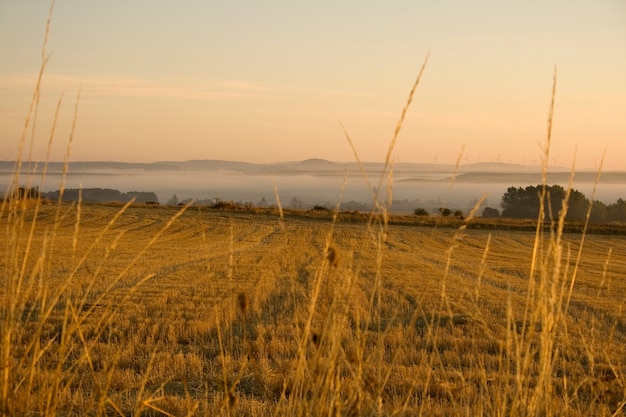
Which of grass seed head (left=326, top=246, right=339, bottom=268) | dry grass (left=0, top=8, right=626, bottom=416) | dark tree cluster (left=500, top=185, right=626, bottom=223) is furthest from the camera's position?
dark tree cluster (left=500, top=185, right=626, bottom=223)

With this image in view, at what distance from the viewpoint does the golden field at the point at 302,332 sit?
8.11 feet

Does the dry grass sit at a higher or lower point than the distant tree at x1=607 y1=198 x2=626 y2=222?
lower

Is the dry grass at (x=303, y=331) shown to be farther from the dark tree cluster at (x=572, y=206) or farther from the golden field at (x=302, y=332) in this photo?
the dark tree cluster at (x=572, y=206)

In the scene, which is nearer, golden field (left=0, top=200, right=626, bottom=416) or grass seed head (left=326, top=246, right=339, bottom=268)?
grass seed head (left=326, top=246, right=339, bottom=268)

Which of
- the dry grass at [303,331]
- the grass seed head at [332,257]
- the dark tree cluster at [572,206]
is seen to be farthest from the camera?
the dark tree cluster at [572,206]

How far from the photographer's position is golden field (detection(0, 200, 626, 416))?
247 cm

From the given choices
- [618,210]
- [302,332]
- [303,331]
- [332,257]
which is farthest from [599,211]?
[332,257]

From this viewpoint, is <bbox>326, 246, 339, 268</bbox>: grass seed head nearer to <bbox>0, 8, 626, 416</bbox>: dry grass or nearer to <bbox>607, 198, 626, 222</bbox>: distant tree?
<bbox>0, 8, 626, 416</bbox>: dry grass

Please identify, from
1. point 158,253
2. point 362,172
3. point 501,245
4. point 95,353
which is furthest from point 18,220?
point 501,245

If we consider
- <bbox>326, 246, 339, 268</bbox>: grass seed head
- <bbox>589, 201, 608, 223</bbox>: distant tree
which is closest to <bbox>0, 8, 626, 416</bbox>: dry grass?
<bbox>326, 246, 339, 268</bbox>: grass seed head

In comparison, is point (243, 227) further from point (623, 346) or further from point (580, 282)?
point (623, 346)

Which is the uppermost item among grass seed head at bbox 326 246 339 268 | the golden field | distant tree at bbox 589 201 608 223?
distant tree at bbox 589 201 608 223

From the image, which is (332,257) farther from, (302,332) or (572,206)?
(572,206)

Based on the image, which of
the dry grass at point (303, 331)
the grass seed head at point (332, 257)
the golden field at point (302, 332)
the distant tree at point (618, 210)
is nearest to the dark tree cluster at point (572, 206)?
the distant tree at point (618, 210)
